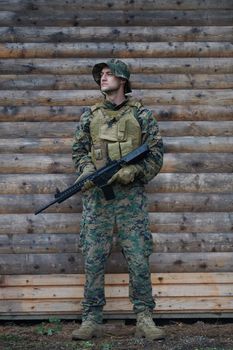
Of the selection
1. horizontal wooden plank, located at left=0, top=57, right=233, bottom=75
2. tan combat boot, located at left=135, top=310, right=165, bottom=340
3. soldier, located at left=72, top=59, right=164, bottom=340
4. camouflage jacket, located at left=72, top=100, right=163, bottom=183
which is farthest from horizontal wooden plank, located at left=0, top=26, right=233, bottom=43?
tan combat boot, located at left=135, top=310, right=165, bottom=340

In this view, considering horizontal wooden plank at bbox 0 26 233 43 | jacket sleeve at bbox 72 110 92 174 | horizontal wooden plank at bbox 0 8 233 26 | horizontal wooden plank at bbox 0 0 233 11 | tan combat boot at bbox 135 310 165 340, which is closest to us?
tan combat boot at bbox 135 310 165 340

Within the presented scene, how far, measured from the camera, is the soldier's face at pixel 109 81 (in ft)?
20.3

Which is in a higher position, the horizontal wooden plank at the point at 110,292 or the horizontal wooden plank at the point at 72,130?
the horizontal wooden plank at the point at 72,130

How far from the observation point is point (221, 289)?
6.71m

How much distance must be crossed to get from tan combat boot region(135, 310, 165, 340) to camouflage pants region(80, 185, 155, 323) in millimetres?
63

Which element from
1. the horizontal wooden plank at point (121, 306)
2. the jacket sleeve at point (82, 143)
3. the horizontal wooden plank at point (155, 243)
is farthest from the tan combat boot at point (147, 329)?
the jacket sleeve at point (82, 143)

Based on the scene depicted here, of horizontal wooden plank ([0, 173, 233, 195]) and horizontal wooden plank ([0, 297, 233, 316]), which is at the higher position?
horizontal wooden plank ([0, 173, 233, 195])

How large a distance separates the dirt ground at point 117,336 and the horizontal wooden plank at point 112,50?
3.05m

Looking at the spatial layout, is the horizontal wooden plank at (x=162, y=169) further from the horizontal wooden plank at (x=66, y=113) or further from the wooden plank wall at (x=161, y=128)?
the horizontal wooden plank at (x=66, y=113)

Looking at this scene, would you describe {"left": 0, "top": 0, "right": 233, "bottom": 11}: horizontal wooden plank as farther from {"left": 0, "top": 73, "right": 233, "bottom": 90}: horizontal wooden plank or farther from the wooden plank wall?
{"left": 0, "top": 73, "right": 233, "bottom": 90}: horizontal wooden plank

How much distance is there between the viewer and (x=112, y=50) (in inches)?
309

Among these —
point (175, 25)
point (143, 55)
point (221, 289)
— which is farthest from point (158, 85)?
point (221, 289)

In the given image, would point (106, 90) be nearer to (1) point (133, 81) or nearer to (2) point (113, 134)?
(2) point (113, 134)

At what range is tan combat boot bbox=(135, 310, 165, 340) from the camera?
581 centimetres
